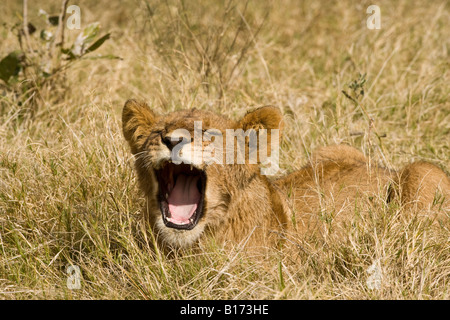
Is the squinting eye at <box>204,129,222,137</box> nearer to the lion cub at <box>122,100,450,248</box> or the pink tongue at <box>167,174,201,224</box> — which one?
the lion cub at <box>122,100,450,248</box>

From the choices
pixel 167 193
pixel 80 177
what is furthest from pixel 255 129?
pixel 80 177

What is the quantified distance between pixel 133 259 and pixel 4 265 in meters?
0.81

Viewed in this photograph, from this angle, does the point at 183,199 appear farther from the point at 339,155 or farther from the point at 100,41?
the point at 100,41

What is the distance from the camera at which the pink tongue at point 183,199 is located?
3939 mm

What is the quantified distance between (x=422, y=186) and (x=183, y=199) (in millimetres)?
1752

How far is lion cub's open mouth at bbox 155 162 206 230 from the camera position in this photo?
3898 mm

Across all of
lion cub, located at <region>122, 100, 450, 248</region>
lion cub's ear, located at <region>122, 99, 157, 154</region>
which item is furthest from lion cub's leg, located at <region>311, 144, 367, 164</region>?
lion cub's ear, located at <region>122, 99, 157, 154</region>

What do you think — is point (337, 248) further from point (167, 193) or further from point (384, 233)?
point (167, 193)

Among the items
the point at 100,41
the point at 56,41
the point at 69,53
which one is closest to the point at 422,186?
the point at 100,41

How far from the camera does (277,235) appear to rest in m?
4.15

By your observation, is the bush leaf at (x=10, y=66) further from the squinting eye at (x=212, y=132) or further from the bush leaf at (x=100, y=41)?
the squinting eye at (x=212, y=132)

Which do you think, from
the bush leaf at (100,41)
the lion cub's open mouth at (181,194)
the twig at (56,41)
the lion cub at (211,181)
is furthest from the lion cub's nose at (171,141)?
the twig at (56,41)

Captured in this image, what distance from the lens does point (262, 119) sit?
13.5ft
